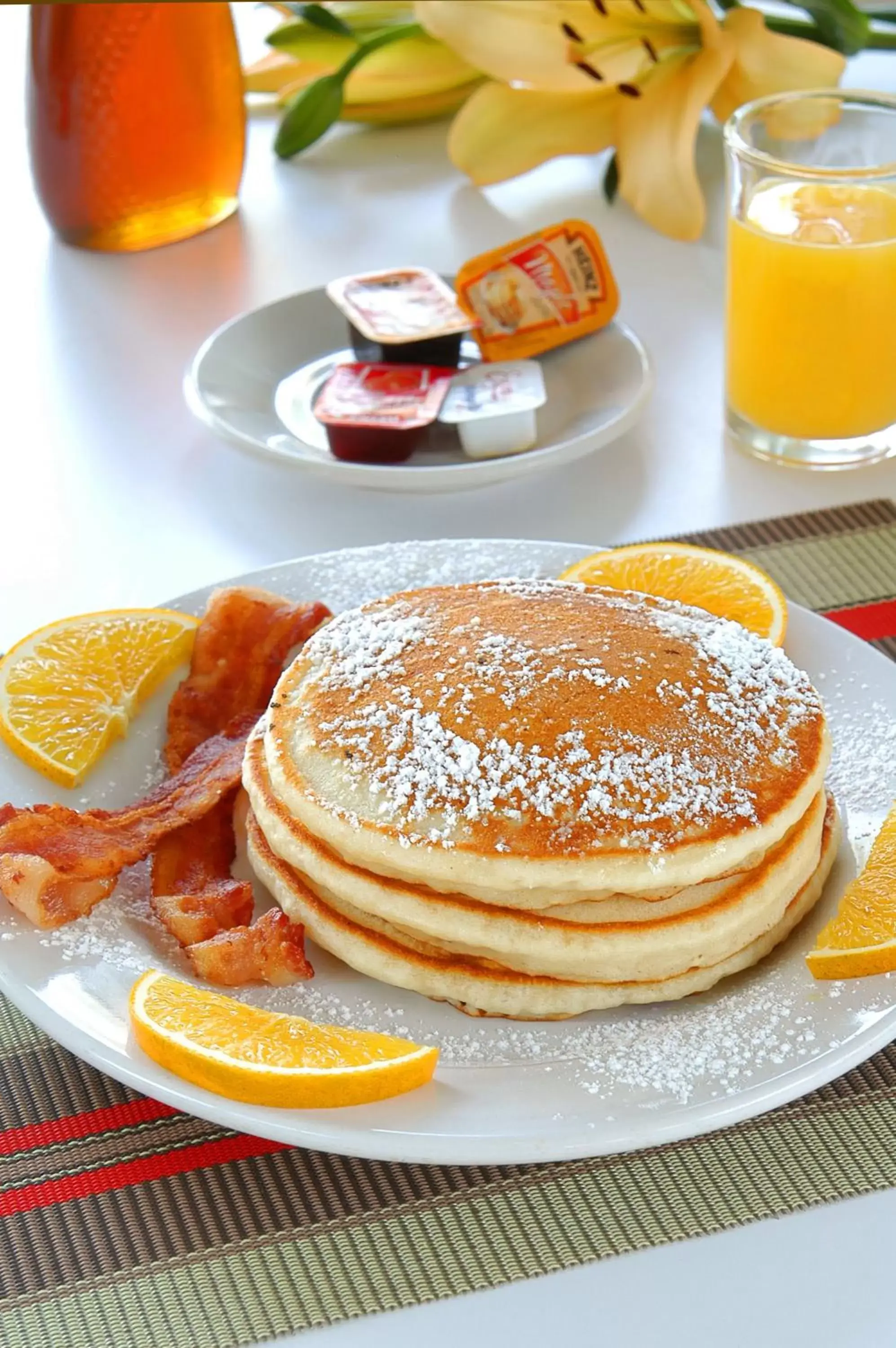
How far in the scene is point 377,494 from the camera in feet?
6.66

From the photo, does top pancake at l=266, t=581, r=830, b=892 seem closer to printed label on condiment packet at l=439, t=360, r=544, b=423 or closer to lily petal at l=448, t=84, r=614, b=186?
printed label on condiment packet at l=439, t=360, r=544, b=423

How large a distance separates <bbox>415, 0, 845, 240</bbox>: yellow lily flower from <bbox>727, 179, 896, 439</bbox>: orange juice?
1.57ft

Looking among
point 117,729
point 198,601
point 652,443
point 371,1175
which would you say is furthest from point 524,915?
point 652,443

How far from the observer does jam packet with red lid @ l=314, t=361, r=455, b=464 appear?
1952 millimetres

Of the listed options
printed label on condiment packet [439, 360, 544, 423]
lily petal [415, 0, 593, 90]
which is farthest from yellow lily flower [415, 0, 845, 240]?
printed label on condiment packet [439, 360, 544, 423]

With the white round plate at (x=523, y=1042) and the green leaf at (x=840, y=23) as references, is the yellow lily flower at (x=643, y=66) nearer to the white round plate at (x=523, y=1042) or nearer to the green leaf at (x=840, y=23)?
the green leaf at (x=840, y=23)

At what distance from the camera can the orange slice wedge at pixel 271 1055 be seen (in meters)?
0.99

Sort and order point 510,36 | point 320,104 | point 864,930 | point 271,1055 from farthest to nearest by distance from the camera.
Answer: point 320,104, point 510,36, point 864,930, point 271,1055

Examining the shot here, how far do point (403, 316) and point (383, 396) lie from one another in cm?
21

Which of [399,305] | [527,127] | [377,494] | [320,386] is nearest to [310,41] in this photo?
[527,127]

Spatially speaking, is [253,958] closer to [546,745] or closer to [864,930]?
[546,745]

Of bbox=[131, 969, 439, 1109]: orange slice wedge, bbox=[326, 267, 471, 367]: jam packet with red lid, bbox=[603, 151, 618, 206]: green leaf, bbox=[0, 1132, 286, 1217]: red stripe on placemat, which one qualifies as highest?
bbox=[131, 969, 439, 1109]: orange slice wedge

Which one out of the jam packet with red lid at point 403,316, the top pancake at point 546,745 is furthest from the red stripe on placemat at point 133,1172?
the jam packet with red lid at point 403,316

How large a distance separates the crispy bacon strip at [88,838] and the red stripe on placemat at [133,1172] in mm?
193
